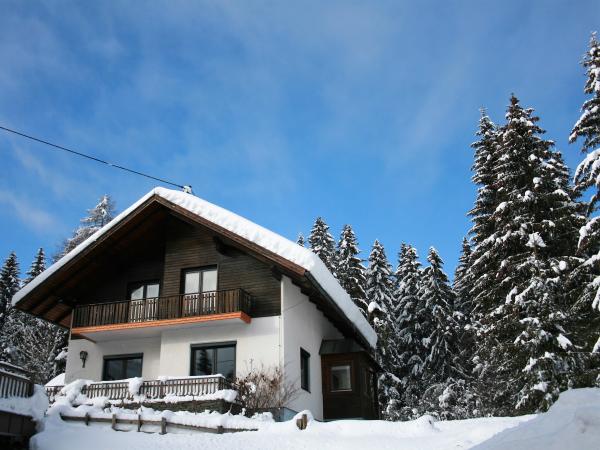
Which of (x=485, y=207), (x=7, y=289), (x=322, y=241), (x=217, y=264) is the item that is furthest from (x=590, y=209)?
(x=7, y=289)

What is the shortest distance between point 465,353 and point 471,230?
11616 millimetres

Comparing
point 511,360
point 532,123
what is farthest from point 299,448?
point 532,123

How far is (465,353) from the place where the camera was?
1416 inches

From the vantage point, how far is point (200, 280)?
22.2 metres

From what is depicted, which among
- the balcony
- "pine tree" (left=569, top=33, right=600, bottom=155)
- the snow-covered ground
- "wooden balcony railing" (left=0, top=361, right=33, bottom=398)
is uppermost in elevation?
"pine tree" (left=569, top=33, right=600, bottom=155)

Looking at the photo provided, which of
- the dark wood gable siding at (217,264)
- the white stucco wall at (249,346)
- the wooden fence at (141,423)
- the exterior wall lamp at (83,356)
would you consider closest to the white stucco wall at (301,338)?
the white stucco wall at (249,346)

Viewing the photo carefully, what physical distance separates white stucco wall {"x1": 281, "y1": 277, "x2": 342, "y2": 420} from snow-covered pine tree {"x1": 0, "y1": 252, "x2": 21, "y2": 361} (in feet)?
83.7

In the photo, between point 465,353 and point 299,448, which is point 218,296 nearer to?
point 299,448

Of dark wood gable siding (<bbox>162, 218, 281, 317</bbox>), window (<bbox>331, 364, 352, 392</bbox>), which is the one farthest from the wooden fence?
window (<bbox>331, 364, 352, 392</bbox>)

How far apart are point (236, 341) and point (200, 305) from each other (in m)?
1.77

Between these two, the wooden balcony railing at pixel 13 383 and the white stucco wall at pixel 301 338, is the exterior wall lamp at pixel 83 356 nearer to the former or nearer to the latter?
the white stucco wall at pixel 301 338

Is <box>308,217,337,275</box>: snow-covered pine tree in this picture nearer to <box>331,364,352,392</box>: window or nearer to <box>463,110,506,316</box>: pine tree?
<box>463,110,506,316</box>: pine tree

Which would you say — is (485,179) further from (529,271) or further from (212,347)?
(212,347)

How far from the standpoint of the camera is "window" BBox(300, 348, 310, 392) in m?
21.5
